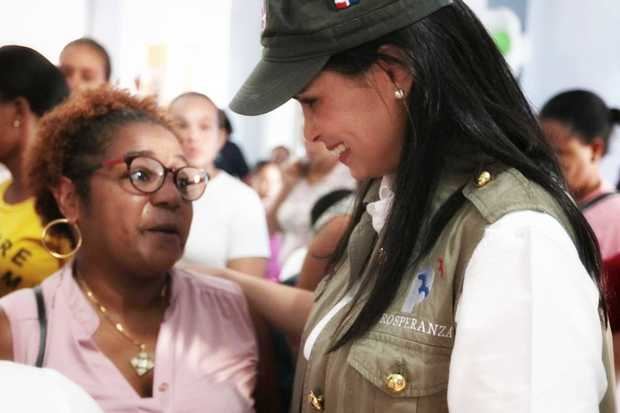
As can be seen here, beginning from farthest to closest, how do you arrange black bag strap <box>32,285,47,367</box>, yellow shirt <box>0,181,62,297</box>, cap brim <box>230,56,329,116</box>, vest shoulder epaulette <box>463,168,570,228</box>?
1. yellow shirt <box>0,181,62,297</box>
2. black bag strap <box>32,285,47,367</box>
3. cap brim <box>230,56,329,116</box>
4. vest shoulder epaulette <box>463,168,570,228</box>

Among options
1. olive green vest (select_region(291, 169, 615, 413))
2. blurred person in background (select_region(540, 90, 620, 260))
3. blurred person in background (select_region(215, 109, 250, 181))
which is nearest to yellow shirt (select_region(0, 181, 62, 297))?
olive green vest (select_region(291, 169, 615, 413))

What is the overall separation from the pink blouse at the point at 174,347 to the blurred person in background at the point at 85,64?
5.24 ft

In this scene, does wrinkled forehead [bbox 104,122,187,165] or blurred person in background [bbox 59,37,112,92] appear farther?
blurred person in background [bbox 59,37,112,92]

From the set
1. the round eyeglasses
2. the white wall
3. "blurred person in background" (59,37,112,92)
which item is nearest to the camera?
the round eyeglasses

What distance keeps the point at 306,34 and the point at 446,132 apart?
26cm

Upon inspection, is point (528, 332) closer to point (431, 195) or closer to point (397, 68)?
point (431, 195)

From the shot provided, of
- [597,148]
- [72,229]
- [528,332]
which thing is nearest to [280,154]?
[597,148]

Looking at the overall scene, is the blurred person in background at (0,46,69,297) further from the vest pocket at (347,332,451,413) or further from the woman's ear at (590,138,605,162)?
the woman's ear at (590,138,605,162)

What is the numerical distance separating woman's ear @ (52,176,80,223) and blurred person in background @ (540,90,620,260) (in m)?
1.74

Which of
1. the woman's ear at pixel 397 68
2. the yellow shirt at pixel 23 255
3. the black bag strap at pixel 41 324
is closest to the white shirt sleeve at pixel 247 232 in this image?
the yellow shirt at pixel 23 255

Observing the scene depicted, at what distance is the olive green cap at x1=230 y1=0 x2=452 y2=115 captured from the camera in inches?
48.9

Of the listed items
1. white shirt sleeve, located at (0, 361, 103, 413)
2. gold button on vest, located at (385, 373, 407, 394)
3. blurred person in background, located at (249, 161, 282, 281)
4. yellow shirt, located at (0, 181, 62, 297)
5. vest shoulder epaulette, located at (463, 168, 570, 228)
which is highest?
vest shoulder epaulette, located at (463, 168, 570, 228)

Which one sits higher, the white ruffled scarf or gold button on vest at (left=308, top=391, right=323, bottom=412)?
the white ruffled scarf

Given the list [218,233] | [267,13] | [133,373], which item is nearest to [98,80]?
[218,233]
